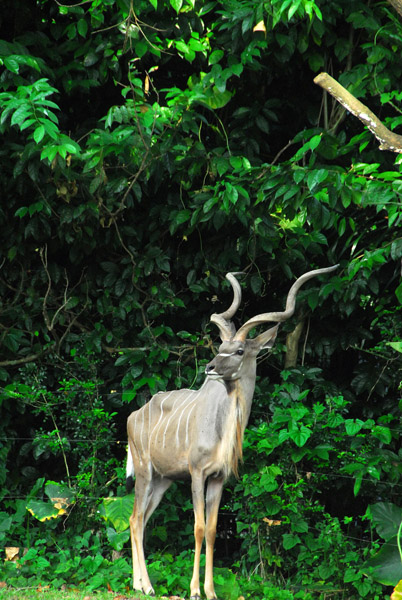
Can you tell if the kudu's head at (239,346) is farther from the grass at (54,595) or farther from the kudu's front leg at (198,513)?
the grass at (54,595)

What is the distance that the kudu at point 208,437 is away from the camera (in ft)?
18.0

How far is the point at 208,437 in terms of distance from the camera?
18.1 ft

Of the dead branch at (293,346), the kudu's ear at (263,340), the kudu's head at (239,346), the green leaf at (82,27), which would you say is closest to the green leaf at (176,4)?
the green leaf at (82,27)

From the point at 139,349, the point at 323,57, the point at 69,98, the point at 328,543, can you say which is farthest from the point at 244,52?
the point at 328,543

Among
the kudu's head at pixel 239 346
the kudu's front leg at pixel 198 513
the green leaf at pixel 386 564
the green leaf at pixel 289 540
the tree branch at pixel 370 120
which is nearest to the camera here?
the tree branch at pixel 370 120

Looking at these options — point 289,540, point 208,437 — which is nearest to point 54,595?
point 208,437

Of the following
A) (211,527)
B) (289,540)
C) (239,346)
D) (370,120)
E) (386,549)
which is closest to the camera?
(370,120)

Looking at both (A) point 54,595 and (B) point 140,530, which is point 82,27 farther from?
(A) point 54,595

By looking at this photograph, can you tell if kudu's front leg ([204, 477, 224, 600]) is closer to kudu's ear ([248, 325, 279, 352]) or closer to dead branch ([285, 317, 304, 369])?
kudu's ear ([248, 325, 279, 352])

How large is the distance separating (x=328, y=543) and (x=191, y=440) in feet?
4.31

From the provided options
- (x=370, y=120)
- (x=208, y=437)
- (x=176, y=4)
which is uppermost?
(x=370, y=120)

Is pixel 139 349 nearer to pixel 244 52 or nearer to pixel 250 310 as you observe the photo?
pixel 250 310

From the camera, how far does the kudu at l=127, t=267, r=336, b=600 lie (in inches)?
215

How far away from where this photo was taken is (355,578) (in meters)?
5.74
